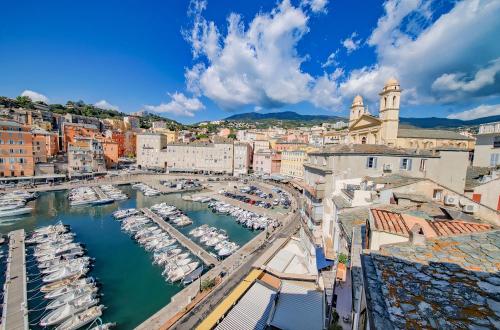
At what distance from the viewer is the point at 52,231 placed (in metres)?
27.1

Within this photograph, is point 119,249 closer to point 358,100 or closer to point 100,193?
point 100,193

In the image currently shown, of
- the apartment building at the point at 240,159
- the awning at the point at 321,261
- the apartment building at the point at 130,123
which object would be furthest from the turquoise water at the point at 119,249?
the apartment building at the point at 130,123

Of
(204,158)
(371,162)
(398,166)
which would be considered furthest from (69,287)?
(204,158)

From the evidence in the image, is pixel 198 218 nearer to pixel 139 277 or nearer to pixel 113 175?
pixel 139 277

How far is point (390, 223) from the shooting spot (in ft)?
18.9

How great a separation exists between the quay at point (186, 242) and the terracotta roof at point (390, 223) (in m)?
18.0

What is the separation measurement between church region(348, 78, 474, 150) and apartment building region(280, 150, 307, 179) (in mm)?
23805

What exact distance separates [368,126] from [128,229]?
35515 millimetres

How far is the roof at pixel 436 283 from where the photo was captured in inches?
91.6

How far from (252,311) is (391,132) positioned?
28.6 meters

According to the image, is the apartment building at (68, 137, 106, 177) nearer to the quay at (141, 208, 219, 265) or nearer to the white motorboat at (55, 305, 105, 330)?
the quay at (141, 208, 219, 265)

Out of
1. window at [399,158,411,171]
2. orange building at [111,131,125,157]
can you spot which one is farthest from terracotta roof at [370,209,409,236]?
orange building at [111,131,125,157]

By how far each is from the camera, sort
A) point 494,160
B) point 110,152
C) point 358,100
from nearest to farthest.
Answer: point 494,160 → point 358,100 → point 110,152

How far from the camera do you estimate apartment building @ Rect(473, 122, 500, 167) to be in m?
18.0
